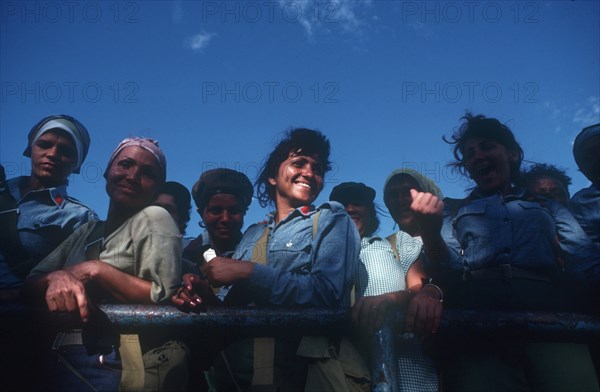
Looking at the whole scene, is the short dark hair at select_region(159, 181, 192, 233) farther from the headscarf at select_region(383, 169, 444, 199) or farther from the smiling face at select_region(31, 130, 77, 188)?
the headscarf at select_region(383, 169, 444, 199)

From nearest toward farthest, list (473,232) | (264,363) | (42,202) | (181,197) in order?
(264,363) < (473,232) < (42,202) < (181,197)

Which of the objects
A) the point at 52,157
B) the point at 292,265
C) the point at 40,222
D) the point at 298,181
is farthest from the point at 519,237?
the point at 52,157

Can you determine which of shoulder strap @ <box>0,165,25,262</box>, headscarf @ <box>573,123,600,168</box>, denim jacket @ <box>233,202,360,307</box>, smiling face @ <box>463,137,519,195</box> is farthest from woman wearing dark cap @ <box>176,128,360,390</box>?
headscarf @ <box>573,123,600,168</box>

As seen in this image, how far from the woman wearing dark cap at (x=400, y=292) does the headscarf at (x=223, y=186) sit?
938mm

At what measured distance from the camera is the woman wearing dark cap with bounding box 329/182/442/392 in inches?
65.1

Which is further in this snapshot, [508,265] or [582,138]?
[582,138]

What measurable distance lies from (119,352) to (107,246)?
28.6 inches

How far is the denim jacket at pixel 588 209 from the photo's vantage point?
2.96 meters

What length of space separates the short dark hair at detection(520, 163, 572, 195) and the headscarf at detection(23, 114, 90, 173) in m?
4.34

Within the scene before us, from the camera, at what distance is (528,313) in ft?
5.43

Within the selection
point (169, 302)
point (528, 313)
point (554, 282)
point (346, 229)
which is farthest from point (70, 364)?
point (554, 282)

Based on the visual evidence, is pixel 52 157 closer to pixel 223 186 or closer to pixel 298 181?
pixel 223 186

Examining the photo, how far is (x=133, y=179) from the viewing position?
294 centimetres

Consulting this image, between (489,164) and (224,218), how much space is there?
233 centimetres
